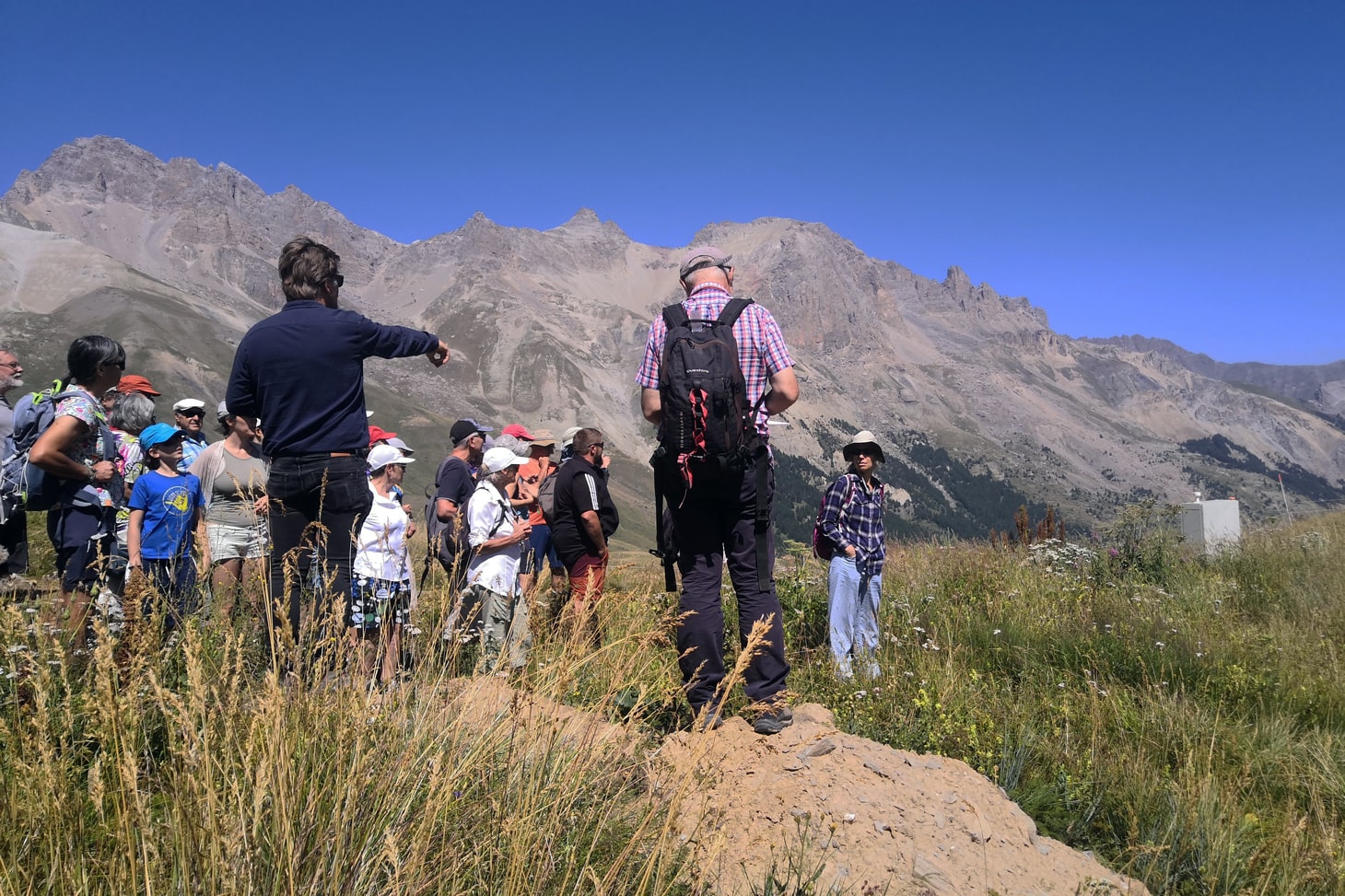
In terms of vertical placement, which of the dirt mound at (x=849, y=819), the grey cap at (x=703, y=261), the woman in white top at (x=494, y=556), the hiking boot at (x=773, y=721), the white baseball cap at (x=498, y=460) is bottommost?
the dirt mound at (x=849, y=819)

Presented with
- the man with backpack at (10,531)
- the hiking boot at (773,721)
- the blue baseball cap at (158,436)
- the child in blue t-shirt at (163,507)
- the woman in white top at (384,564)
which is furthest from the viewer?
the blue baseball cap at (158,436)

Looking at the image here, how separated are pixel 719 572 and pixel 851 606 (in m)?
2.49

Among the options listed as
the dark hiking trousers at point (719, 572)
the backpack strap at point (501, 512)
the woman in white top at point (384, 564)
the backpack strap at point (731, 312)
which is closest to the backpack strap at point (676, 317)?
the backpack strap at point (731, 312)

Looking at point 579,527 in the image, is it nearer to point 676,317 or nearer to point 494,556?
point 494,556

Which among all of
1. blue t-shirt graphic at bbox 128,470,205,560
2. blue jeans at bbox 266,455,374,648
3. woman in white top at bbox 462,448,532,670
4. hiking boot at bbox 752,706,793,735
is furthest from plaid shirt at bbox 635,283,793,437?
blue t-shirt graphic at bbox 128,470,205,560

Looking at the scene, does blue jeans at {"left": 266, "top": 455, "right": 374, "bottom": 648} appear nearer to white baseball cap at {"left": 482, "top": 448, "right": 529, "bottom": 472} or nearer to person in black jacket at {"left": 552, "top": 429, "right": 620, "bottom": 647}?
white baseball cap at {"left": 482, "top": 448, "right": 529, "bottom": 472}

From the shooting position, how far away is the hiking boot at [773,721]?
12.4 ft

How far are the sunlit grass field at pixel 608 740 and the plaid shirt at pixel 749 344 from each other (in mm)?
1217

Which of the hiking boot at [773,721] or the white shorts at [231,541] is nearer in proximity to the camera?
the hiking boot at [773,721]

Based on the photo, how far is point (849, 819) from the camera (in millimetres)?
2957

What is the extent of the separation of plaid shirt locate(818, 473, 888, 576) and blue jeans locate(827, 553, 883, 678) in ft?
0.27

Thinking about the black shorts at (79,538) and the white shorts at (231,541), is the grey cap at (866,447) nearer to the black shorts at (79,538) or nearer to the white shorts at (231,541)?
the white shorts at (231,541)

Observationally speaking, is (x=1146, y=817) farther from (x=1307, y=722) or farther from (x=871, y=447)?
(x=871, y=447)

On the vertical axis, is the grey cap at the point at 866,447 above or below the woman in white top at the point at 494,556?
above
